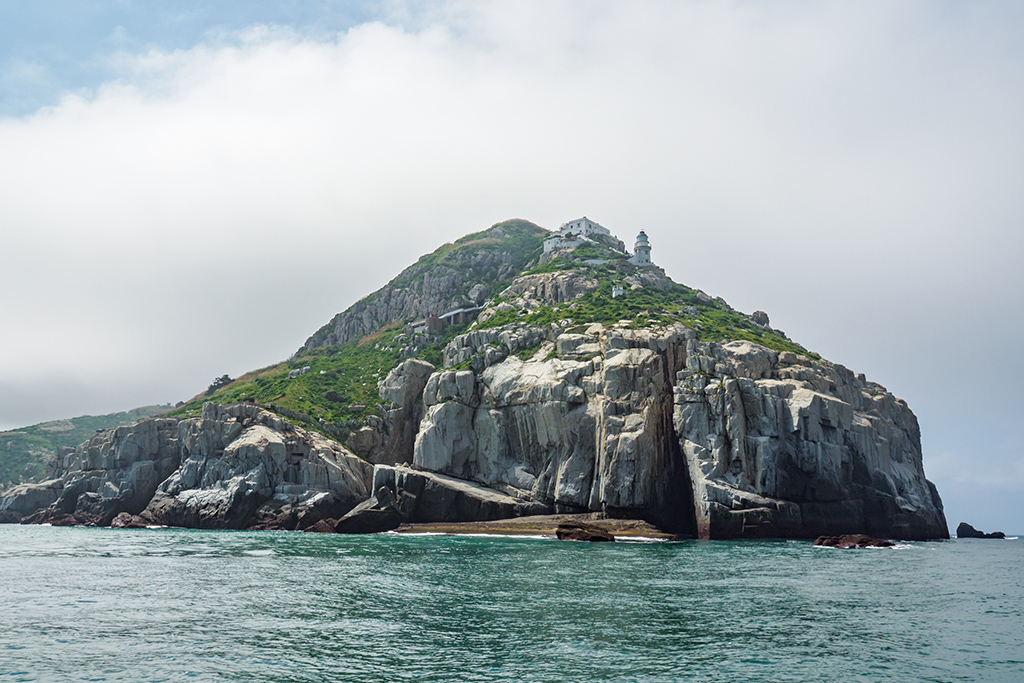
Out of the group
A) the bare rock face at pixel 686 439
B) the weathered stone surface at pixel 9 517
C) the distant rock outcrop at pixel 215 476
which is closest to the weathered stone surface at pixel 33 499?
the weathered stone surface at pixel 9 517

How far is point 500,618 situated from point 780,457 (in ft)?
229

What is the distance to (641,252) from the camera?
173m

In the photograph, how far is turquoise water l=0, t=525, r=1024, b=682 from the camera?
24.1 m

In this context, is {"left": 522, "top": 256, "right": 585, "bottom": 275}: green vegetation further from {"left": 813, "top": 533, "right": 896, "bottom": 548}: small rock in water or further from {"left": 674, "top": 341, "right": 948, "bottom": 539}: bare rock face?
{"left": 813, "top": 533, "right": 896, "bottom": 548}: small rock in water

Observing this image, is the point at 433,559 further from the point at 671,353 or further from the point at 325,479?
the point at 671,353

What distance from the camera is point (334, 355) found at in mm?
171125

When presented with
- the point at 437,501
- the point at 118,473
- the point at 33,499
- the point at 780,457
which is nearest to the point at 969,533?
the point at 780,457

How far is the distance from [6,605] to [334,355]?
455ft

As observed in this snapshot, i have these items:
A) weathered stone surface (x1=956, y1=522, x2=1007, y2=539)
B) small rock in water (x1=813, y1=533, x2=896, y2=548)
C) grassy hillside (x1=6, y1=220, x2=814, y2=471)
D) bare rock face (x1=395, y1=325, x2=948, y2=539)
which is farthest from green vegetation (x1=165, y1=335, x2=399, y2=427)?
weathered stone surface (x1=956, y1=522, x2=1007, y2=539)

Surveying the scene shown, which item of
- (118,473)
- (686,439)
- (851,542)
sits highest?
(686,439)

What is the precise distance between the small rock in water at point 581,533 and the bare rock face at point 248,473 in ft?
125

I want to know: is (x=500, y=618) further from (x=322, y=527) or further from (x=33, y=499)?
(x=33, y=499)

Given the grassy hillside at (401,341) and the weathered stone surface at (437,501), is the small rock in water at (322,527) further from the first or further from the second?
the grassy hillside at (401,341)

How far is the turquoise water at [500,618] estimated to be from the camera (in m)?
24.1
